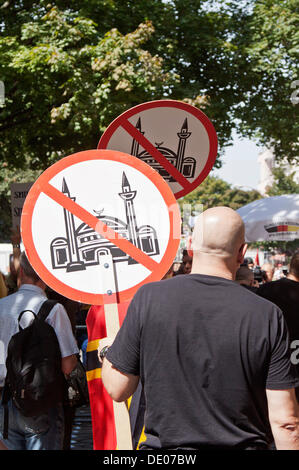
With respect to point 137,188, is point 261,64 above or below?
above

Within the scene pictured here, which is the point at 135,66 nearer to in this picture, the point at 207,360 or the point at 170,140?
the point at 170,140

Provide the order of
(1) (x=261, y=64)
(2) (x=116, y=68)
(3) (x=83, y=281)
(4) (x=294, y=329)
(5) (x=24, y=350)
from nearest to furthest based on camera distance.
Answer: (3) (x=83, y=281)
(5) (x=24, y=350)
(4) (x=294, y=329)
(2) (x=116, y=68)
(1) (x=261, y=64)

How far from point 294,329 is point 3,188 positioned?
30017 millimetres

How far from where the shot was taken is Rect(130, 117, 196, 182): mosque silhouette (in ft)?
12.3

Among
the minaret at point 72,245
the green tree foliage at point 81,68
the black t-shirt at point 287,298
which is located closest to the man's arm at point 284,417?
the minaret at point 72,245

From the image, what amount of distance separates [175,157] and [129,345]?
1627mm

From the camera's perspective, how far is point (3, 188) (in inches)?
1337

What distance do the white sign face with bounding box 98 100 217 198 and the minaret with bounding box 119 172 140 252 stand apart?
758 millimetres

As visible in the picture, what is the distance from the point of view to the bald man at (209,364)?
2377 millimetres

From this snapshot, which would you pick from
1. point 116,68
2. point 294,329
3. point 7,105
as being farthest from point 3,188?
point 294,329

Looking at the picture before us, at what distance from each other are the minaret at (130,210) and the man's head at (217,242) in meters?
0.34

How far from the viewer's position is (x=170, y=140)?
Result: 12.6 ft

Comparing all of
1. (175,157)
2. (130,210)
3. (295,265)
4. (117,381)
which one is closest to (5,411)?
(117,381)

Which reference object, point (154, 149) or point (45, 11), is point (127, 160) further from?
point (45, 11)
